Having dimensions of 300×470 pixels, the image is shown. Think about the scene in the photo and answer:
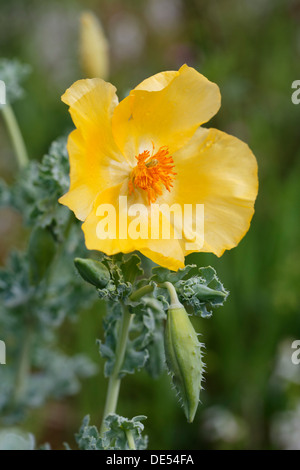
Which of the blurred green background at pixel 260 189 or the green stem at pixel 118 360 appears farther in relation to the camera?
the blurred green background at pixel 260 189

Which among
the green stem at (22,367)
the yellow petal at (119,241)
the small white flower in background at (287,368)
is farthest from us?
the small white flower in background at (287,368)

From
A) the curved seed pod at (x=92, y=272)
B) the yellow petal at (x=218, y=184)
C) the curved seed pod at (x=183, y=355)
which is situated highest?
the yellow petal at (x=218, y=184)

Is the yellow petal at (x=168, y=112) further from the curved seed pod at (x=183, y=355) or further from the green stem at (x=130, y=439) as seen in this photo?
the green stem at (x=130, y=439)

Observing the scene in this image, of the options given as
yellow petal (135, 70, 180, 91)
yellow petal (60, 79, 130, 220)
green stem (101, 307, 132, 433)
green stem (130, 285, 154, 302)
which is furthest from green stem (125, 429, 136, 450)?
yellow petal (135, 70, 180, 91)

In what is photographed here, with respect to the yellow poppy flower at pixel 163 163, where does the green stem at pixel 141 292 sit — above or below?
below

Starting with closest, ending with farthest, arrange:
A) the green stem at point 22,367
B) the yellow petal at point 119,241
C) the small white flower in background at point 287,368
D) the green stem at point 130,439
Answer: the yellow petal at point 119,241 < the green stem at point 130,439 < the green stem at point 22,367 < the small white flower in background at point 287,368

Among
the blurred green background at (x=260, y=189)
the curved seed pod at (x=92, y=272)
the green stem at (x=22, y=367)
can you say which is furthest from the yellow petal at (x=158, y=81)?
the blurred green background at (x=260, y=189)

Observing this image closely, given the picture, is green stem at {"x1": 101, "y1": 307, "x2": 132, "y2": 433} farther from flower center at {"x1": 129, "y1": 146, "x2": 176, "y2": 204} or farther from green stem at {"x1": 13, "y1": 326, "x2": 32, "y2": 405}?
green stem at {"x1": 13, "y1": 326, "x2": 32, "y2": 405}
